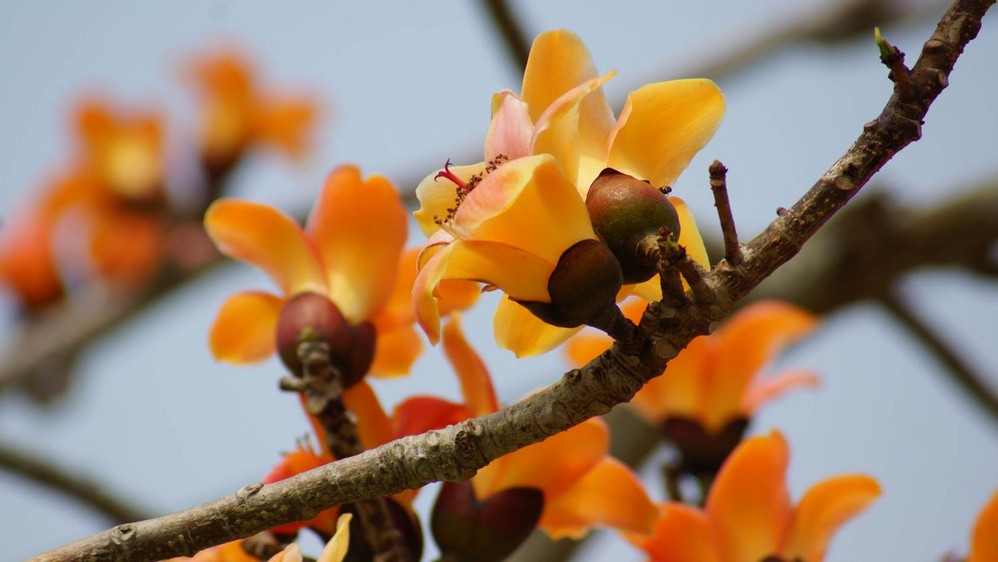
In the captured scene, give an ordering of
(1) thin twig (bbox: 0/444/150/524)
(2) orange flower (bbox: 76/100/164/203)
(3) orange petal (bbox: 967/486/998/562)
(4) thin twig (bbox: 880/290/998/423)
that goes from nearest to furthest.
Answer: (3) orange petal (bbox: 967/486/998/562), (1) thin twig (bbox: 0/444/150/524), (4) thin twig (bbox: 880/290/998/423), (2) orange flower (bbox: 76/100/164/203)

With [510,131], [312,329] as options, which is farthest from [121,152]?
[510,131]

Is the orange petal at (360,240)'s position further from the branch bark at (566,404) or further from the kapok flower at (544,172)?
the branch bark at (566,404)

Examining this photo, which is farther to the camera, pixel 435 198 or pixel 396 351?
pixel 396 351

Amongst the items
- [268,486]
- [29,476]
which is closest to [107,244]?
[29,476]

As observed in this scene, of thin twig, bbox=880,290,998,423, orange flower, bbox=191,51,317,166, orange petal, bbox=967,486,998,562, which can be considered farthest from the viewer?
orange flower, bbox=191,51,317,166

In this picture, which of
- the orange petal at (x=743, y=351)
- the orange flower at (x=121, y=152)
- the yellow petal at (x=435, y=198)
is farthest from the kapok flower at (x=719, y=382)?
the orange flower at (x=121, y=152)

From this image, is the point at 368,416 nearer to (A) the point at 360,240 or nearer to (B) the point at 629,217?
(A) the point at 360,240

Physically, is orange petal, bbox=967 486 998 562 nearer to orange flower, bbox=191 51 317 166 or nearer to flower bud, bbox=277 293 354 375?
flower bud, bbox=277 293 354 375

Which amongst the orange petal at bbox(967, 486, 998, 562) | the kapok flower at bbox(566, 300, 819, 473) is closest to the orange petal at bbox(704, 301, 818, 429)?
the kapok flower at bbox(566, 300, 819, 473)
